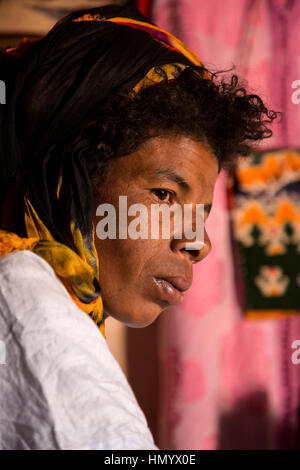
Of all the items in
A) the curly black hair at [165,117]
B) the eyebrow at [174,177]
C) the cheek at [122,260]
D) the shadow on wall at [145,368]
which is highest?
the curly black hair at [165,117]

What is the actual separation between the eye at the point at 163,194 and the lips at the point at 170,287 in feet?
0.38

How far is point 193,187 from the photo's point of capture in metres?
0.75

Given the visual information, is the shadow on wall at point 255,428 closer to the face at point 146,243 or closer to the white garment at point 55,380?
the face at point 146,243

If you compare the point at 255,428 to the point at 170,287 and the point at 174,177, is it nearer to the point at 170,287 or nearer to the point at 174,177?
the point at 170,287

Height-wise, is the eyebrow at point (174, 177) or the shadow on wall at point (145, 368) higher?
the eyebrow at point (174, 177)

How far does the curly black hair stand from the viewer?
2.39 feet

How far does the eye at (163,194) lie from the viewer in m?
0.73

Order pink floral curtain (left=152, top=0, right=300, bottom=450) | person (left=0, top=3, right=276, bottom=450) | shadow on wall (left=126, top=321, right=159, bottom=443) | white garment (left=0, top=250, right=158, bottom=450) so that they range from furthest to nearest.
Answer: shadow on wall (left=126, top=321, right=159, bottom=443), pink floral curtain (left=152, top=0, right=300, bottom=450), person (left=0, top=3, right=276, bottom=450), white garment (left=0, top=250, right=158, bottom=450)

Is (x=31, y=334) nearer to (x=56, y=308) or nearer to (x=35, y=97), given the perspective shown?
(x=56, y=308)

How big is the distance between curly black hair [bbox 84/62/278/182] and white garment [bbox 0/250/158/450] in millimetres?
284

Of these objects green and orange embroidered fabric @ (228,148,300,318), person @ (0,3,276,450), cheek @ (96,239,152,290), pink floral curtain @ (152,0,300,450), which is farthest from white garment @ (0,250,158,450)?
green and orange embroidered fabric @ (228,148,300,318)

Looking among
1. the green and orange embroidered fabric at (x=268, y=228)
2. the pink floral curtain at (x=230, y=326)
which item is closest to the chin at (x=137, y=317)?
the pink floral curtain at (x=230, y=326)

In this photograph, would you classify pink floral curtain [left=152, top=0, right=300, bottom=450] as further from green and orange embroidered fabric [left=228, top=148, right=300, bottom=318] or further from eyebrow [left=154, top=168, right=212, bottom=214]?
eyebrow [left=154, top=168, right=212, bottom=214]

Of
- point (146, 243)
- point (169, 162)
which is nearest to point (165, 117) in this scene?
point (169, 162)
